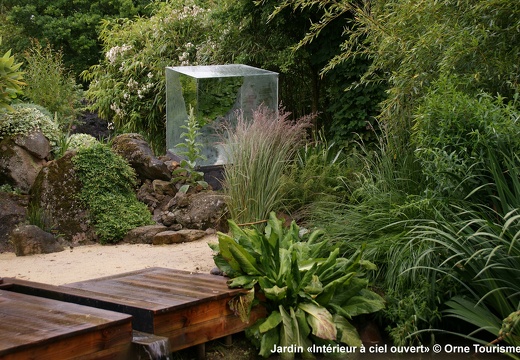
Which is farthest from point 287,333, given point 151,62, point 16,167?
point 151,62

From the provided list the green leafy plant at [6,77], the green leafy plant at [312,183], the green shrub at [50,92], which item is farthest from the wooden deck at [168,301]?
the green shrub at [50,92]

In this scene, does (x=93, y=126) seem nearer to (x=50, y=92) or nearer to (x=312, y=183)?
(x=50, y=92)

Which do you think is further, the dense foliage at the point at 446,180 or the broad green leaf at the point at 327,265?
the broad green leaf at the point at 327,265

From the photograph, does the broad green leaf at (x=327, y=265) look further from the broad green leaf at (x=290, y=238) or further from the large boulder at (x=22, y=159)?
the large boulder at (x=22, y=159)

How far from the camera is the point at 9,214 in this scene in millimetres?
7148

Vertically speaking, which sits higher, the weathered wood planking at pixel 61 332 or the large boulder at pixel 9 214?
the weathered wood planking at pixel 61 332

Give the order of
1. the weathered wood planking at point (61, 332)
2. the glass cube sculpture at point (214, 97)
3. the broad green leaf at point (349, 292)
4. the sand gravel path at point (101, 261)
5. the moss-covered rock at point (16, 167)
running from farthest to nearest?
1. the glass cube sculpture at point (214, 97)
2. the moss-covered rock at point (16, 167)
3. the sand gravel path at point (101, 261)
4. the broad green leaf at point (349, 292)
5. the weathered wood planking at point (61, 332)

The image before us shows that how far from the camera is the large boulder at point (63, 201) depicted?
7.30 metres

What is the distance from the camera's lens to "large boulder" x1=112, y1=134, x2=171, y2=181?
826 cm

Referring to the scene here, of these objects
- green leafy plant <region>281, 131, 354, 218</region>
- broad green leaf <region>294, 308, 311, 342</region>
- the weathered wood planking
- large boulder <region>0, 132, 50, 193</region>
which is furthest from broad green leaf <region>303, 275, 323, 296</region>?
large boulder <region>0, 132, 50, 193</region>

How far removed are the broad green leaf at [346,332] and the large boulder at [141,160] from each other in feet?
13.6

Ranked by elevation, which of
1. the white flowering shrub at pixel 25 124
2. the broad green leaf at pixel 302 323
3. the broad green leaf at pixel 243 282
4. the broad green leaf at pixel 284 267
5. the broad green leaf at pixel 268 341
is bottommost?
the broad green leaf at pixel 268 341

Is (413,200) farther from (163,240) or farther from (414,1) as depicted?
(163,240)

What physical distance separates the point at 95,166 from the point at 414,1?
3.84 m
